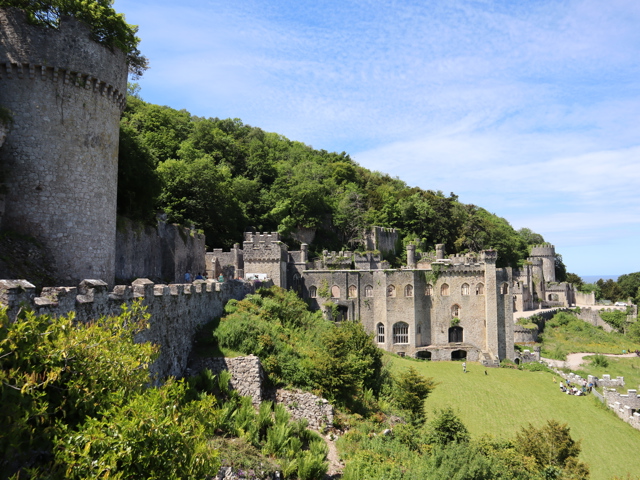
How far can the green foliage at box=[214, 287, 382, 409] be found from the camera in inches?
819

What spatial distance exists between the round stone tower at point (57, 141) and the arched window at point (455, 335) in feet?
132

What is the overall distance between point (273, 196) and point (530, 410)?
41.4m

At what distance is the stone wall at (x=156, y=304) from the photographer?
32.2ft

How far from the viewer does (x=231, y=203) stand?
55.7 meters

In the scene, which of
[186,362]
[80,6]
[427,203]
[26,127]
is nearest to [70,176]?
[26,127]

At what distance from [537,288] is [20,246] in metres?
95.0

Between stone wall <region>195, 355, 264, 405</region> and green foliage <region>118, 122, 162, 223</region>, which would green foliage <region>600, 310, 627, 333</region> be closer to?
green foliage <region>118, 122, 162, 223</region>

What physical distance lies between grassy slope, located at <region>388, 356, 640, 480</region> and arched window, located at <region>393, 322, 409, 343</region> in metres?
6.34

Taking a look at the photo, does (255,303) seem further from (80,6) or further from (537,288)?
(537,288)

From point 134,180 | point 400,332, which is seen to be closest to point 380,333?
point 400,332

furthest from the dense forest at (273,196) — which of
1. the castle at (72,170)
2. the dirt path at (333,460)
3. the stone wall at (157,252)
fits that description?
the dirt path at (333,460)

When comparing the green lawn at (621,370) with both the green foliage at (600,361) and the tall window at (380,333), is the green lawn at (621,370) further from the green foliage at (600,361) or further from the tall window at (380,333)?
the tall window at (380,333)

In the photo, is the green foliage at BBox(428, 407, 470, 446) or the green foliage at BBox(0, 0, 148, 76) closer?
the green foliage at BBox(0, 0, 148, 76)

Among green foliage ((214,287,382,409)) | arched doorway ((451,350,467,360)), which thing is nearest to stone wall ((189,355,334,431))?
green foliage ((214,287,382,409))
